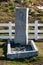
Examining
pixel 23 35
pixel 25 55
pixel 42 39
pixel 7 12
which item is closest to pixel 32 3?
pixel 7 12

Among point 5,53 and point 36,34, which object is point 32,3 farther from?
point 5,53

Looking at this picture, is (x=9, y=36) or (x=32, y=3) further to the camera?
(x=32, y=3)

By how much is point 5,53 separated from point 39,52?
1502mm

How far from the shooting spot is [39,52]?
Answer: 13039 millimetres

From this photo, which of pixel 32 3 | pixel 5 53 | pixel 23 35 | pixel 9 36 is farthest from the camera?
pixel 32 3

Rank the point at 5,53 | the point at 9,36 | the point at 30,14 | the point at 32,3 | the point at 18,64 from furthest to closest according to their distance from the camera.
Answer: the point at 32,3 → the point at 30,14 → the point at 9,36 → the point at 5,53 → the point at 18,64

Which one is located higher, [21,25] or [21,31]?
[21,25]

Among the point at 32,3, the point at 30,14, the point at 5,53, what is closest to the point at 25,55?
the point at 5,53

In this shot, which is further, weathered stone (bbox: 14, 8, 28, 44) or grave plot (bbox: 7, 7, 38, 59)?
weathered stone (bbox: 14, 8, 28, 44)

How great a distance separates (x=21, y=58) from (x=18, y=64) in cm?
64

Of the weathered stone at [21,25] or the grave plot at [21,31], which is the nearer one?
the grave plot at [21,31]

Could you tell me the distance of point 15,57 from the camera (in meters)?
12.1

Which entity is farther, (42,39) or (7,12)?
(7,12)

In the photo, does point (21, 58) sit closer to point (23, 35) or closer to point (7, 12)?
point (23, 35)
